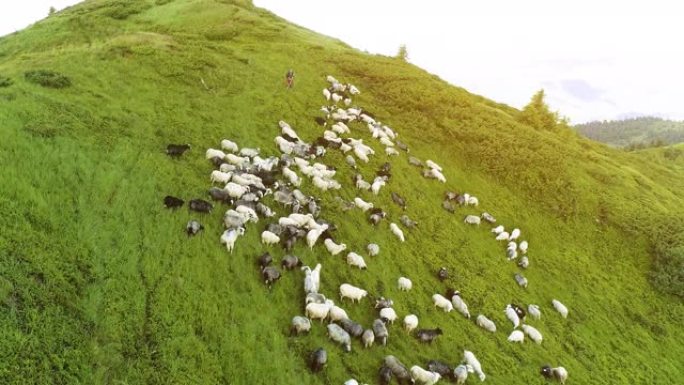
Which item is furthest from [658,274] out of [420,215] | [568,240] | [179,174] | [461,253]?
[179,174]

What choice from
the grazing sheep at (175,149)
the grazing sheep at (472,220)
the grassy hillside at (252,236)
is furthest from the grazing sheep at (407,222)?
the grazing sheep at (175,149)

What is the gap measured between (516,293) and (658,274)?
12080 mm

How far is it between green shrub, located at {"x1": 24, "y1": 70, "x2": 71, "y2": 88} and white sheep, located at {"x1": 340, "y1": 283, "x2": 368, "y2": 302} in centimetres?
1771

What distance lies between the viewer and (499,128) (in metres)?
38.8

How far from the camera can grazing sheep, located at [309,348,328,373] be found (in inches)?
524

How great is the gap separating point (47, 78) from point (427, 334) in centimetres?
2160

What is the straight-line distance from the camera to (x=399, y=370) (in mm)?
14203

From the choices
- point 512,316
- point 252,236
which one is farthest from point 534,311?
point 252,236

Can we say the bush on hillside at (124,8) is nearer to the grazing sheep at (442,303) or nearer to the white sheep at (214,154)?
the white sheep at (214,154)

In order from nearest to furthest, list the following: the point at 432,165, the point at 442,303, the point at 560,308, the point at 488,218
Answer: the point at 442,303, the point at 560,308, the point at 488,218, the point at 432,165

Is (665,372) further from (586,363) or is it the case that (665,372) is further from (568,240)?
(568,240)

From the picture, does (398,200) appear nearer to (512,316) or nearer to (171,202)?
(512,316)

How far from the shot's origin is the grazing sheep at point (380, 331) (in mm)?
15258

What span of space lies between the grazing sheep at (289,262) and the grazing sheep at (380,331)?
351 cm
